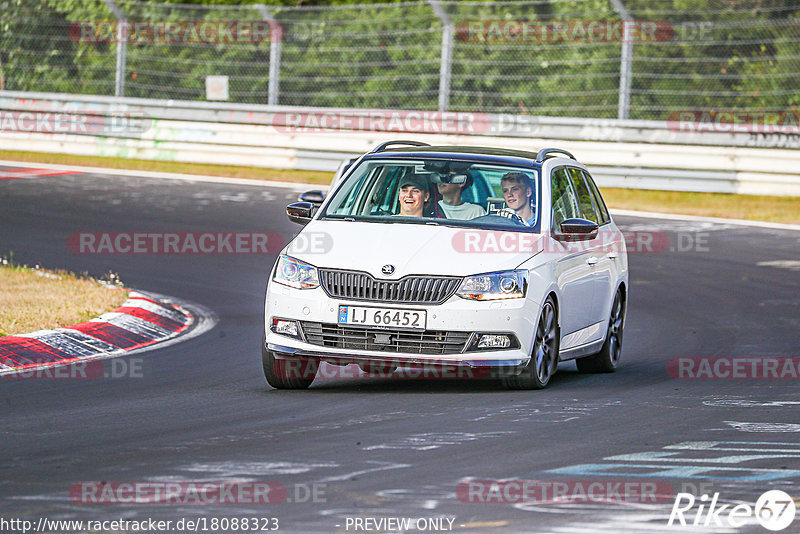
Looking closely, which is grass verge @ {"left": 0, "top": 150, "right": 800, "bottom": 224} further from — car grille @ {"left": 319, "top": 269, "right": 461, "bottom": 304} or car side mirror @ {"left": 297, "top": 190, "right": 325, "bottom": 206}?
car grille @ {"left": 319, "top": 269, "right": 461, "bottom": 304}

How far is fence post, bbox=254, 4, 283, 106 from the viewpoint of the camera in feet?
85.2

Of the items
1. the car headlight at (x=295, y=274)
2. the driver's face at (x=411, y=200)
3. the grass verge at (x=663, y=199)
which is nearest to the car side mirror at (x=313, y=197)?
the driver's face at (x=411, y=200)

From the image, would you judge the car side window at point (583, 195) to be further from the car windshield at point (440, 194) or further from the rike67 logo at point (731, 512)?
the rike67 logo at point (731, 512)

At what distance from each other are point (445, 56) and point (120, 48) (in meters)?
6.57

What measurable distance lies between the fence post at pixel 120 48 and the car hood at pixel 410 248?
723 inches

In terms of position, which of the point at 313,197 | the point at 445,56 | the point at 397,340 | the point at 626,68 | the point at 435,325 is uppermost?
the point at 445,56

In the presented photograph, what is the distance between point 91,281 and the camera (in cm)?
1398

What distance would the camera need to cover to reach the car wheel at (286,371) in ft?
30.9

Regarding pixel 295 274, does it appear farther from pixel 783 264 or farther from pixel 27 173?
pixel 27 173

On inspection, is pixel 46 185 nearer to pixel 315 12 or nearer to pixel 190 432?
pixel 315 12

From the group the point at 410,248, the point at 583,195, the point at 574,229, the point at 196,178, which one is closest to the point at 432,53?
the point at 196,178

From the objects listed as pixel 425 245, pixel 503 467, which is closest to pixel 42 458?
pixel 503 467

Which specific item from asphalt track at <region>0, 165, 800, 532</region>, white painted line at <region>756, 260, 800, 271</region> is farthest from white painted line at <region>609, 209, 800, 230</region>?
asphalt track at <region>0, 165, 800, 532</region>

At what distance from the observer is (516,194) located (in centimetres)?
1020
